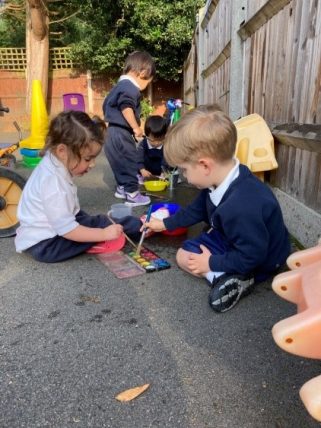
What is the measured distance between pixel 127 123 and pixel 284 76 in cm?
156

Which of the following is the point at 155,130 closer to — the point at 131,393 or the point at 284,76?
the point at 284,76

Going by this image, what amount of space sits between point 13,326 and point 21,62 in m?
12.4

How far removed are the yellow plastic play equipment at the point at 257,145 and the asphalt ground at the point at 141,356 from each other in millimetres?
921

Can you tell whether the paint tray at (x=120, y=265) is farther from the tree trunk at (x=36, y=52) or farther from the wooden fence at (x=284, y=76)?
the tree trunk at (x=36, y=52)

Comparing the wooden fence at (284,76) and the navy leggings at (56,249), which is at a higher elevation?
the wooden fence at (284,76)

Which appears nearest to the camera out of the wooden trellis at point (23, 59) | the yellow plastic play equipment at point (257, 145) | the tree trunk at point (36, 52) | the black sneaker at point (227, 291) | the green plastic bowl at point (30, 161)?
the black sneaker at point (227, 291)

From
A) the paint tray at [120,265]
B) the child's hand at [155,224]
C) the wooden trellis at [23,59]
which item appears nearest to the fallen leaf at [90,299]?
the paint tray at [120,265]

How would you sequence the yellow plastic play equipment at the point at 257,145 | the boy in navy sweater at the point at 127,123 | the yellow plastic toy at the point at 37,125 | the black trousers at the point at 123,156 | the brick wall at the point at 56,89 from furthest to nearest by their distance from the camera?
the brick wall at the point at 56,89 < the yellow plastic toy at the point at 37,125 < the black trousers at the point at 123,156 < the boy in navy sweater at the point at 127,123 < the yellow plastic play equipment at the point at 257,145

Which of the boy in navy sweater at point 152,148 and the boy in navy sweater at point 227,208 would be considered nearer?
the boy in navy sweater at point 227,208

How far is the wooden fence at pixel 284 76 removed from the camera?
2062mm

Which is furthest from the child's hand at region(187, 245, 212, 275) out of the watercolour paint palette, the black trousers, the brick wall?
the brick wall

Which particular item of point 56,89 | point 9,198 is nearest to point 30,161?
point 9,198

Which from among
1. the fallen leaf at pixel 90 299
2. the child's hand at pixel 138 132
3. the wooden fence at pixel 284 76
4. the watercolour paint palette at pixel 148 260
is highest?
the wooden fence at pixel 284 76

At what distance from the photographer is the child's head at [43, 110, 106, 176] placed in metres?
2.04
